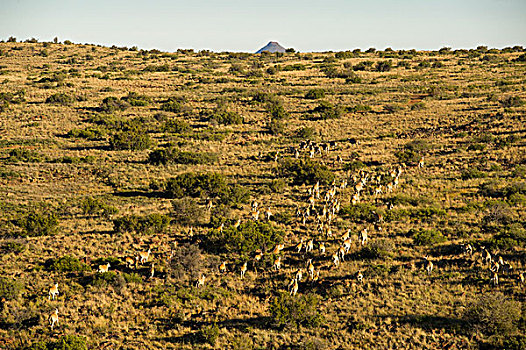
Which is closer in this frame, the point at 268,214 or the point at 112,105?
the point at 268,214

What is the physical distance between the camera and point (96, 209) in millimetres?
22578

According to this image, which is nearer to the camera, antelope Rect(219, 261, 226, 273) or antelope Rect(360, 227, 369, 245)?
antelope Rect(219, 261, 226, 273)

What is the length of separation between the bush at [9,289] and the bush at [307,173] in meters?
18.7

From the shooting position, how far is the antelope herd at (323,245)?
14.7m

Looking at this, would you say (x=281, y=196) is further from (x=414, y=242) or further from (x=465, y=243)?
(x=465, y=243)

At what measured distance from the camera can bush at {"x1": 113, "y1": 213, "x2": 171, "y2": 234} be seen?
64.9ft

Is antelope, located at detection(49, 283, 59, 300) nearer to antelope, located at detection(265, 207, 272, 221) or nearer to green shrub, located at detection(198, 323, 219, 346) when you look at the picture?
green shrub, located at detection(198, 323, 219, 346)

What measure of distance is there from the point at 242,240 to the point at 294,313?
5.69 metres

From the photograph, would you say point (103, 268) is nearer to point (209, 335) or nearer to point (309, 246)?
point (209, 335)

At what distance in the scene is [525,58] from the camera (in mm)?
78875

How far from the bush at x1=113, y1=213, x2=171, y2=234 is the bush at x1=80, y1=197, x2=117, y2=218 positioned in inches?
103

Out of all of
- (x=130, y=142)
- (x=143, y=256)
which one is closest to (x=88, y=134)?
(x=130, y=142)

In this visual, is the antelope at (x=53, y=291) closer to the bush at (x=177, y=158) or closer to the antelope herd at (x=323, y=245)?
the antelope herd at (x=323, y=245)

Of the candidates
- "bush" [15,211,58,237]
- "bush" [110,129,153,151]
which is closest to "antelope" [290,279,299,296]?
"bush" [15,211,58,237]
